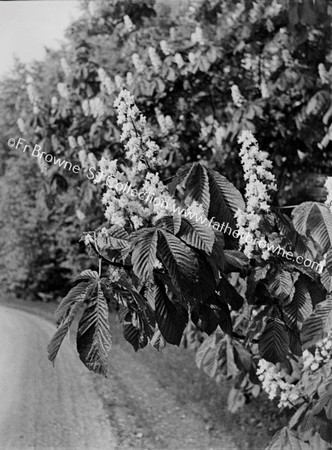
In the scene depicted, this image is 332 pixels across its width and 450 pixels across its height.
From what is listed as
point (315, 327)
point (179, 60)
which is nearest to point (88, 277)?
point (315, 327)

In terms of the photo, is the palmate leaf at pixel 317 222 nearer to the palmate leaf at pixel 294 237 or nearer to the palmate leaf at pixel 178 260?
the palmate leaf at pixel 294 237

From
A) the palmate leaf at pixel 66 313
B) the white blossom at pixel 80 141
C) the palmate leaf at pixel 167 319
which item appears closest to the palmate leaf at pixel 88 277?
the palmate leaf at pixel 66 313

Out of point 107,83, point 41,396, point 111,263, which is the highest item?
point 107,83

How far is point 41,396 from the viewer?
94.3 inches

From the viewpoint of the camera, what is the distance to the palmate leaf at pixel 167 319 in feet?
3.47

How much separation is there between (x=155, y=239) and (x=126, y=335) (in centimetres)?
33

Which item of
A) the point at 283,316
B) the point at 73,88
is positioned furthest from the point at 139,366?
the point at 283,316

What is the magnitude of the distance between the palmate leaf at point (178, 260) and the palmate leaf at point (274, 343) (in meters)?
0.40

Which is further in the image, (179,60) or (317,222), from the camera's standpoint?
(179,60)

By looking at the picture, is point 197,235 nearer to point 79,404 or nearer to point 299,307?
point 299,307

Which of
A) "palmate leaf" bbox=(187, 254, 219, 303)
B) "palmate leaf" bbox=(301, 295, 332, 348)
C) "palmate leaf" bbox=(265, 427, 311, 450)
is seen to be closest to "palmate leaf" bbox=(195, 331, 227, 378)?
"palmate leaf" bbox=(265, 427, 311, 450)

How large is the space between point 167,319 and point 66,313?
20cm

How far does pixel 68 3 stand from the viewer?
280 centimetres

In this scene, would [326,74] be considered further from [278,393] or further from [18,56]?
[278,393]
